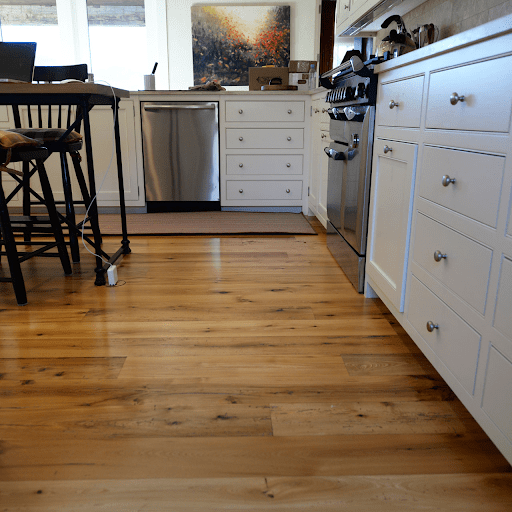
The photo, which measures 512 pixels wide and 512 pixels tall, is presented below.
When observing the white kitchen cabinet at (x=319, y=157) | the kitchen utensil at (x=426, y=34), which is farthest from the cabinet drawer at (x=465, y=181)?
the white kitchen cabinet at (x=319, y=157)

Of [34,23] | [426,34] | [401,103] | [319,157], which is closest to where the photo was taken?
[401,103]

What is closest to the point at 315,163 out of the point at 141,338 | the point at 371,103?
the point at 371,103

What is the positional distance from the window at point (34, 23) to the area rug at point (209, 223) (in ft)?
9.12

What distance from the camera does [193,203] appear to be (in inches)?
153

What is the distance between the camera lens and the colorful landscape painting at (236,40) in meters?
5.08

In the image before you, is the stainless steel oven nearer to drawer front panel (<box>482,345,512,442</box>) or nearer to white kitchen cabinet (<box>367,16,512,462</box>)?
white kitchen cabinet (<box>367,16,512,462</box>)

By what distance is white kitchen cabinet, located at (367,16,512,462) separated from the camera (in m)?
0.97

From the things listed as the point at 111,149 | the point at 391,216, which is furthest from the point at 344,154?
the point at 111,149

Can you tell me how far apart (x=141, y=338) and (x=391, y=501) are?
0.99 m

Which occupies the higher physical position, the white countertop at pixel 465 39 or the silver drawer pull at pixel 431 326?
the white countertop at pixel 465 39

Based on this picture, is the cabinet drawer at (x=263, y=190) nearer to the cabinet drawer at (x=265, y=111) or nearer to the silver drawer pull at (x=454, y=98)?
the cabinet drawer at (x=265, y=111)

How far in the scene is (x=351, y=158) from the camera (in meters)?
2.16

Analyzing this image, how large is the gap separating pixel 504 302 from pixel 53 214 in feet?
6.43

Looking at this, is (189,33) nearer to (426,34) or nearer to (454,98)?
(426,34)
